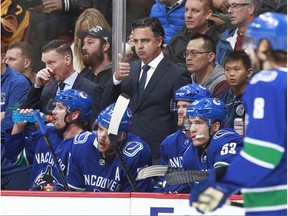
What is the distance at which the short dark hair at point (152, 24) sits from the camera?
6.34 m

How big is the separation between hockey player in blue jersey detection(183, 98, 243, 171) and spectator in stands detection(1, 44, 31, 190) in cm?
127

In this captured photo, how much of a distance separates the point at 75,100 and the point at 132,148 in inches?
23.5

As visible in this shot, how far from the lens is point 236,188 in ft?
12.3

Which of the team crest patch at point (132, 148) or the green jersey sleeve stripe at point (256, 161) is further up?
the team crest patch at point (132, 148)

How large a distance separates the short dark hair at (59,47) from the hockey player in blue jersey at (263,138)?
2.85 m

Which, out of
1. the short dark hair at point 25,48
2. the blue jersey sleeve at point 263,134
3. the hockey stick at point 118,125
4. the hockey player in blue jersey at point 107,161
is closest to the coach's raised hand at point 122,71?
the hockey player in blue jersey at point 107,161

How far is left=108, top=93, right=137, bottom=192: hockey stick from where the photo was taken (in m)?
5.70

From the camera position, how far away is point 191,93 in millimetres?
5953

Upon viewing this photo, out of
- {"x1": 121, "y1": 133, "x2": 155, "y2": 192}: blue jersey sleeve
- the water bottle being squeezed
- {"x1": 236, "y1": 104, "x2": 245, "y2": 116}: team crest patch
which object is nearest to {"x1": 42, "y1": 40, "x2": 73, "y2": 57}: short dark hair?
the water bottle being squeezed

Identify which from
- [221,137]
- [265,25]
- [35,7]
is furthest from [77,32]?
[265,25]

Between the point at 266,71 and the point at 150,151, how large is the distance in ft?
7.24

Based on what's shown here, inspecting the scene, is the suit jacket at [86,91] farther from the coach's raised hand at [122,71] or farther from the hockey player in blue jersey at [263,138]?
the hockey player in blue jersey at [263,138]

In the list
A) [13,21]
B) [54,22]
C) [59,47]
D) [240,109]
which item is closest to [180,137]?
[240,109]

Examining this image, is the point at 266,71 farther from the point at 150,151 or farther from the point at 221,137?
the point at 150,151
